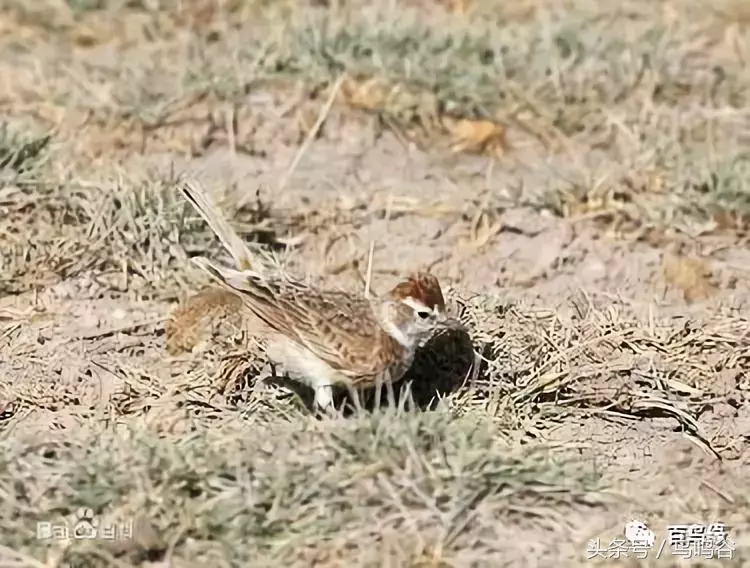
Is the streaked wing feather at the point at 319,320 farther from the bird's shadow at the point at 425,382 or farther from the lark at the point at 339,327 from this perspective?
the bird's shadow at the point at 425,382

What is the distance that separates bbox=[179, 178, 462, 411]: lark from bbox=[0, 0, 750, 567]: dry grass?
0.13 meters

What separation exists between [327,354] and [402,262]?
129cm

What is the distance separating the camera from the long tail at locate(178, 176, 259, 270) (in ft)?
16.5

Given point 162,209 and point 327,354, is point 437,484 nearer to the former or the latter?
point 327,354

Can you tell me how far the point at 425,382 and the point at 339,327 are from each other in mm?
471

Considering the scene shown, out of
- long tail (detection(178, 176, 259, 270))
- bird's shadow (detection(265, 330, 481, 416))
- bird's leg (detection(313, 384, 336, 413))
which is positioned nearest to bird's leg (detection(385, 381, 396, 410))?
bird's shadow (detection(265, 330, 481, 416))

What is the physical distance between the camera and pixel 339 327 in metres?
4.58

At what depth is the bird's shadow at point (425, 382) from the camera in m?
4.62

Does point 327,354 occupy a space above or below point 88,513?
above

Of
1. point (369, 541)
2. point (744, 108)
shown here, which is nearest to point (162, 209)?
point (369, 541)

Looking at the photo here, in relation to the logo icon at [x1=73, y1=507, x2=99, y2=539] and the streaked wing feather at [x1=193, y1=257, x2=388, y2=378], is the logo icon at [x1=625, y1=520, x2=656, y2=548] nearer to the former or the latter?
the streaked wing feather at [x1=193, y1=257, x2=388, y2=378]

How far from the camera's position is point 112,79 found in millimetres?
6988

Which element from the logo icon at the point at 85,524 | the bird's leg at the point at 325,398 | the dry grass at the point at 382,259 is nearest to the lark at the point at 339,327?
the bird's leg at the point at 325,398

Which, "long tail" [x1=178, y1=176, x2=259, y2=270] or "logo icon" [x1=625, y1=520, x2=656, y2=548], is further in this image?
"long tail" [x1=178, y1=176, x2=259, y2=270]
